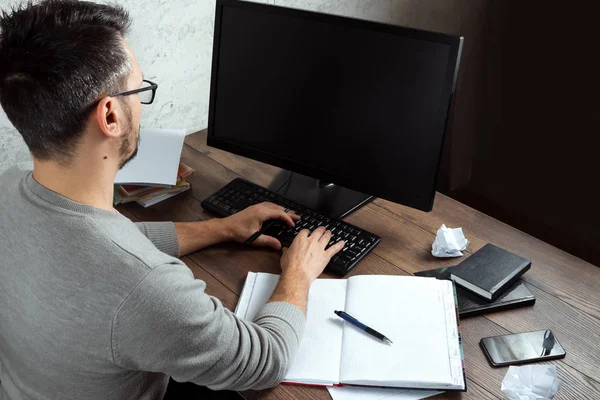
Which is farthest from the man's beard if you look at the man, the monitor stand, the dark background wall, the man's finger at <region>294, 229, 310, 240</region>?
the dark background wall

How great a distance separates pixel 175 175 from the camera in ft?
5.06

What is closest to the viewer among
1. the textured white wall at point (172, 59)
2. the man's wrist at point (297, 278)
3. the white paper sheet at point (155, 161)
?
the man's wrist at point (297, 278)

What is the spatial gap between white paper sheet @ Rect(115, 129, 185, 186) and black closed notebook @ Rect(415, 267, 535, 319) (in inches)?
27.6

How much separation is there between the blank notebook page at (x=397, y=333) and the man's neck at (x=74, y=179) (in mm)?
503

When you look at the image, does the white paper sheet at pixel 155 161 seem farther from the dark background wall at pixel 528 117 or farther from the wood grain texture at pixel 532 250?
the dark background wall at pixel 528 117

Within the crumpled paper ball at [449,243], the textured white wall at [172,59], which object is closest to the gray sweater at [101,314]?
the crumpled paper ball at [449,243]

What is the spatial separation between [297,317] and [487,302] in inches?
14.9

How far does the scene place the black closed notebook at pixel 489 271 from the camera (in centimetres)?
123

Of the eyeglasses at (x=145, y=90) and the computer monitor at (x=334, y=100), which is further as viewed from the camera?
the computer monitor at (x=334, y=100)

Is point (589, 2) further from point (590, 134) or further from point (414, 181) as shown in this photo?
point (414, 181)

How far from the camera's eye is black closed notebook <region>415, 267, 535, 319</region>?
3.95ft

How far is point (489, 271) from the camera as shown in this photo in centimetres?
126

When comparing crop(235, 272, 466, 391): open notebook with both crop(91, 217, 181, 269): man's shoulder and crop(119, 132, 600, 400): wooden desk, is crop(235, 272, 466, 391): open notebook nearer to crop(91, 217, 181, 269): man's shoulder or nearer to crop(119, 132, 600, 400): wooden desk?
crop(119, 132, 600, 400): wooden desk

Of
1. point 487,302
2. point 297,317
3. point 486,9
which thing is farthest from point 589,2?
point 297,317
